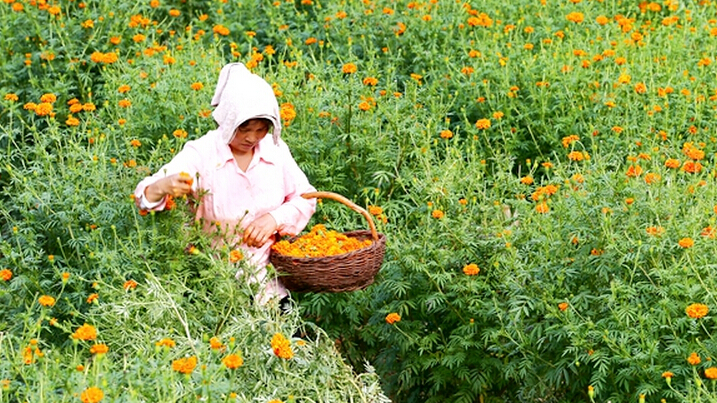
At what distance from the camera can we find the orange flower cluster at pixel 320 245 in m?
4.25

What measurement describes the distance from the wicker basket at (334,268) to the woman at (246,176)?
0.29 ft

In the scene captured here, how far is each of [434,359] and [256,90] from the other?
122 cm

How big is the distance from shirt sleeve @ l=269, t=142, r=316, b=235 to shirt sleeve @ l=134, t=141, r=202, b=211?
0.33 metres

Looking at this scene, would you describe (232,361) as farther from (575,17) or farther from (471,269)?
(575,17)

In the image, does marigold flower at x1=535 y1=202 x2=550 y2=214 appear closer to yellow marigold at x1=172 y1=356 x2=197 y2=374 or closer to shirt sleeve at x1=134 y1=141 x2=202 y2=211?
shirt sleeve at x1=134 y1=141 x2=202 y2=211

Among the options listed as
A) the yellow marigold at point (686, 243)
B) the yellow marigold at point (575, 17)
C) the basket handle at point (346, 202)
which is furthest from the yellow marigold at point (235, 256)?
the yellow marigold at point (575, 17)

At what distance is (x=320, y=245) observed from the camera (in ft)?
14.1

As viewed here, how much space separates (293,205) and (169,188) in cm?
54

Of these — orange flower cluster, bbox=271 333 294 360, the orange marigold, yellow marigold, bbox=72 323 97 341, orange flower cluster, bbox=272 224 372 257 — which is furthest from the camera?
orange flower cluster, bbox=272 224 372 257

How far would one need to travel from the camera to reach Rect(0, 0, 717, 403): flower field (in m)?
3.84

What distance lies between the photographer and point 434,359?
14.8 feet

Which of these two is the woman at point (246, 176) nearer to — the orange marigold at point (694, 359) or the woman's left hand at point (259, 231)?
the woman's left hand at point (259, 231)

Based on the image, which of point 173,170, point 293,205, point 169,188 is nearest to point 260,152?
point 293,205

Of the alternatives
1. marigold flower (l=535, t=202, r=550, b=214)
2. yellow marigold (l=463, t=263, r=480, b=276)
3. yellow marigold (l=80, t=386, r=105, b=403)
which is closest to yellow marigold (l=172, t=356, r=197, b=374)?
yellow marigold (l=80, t=386, r=105, b=403)
